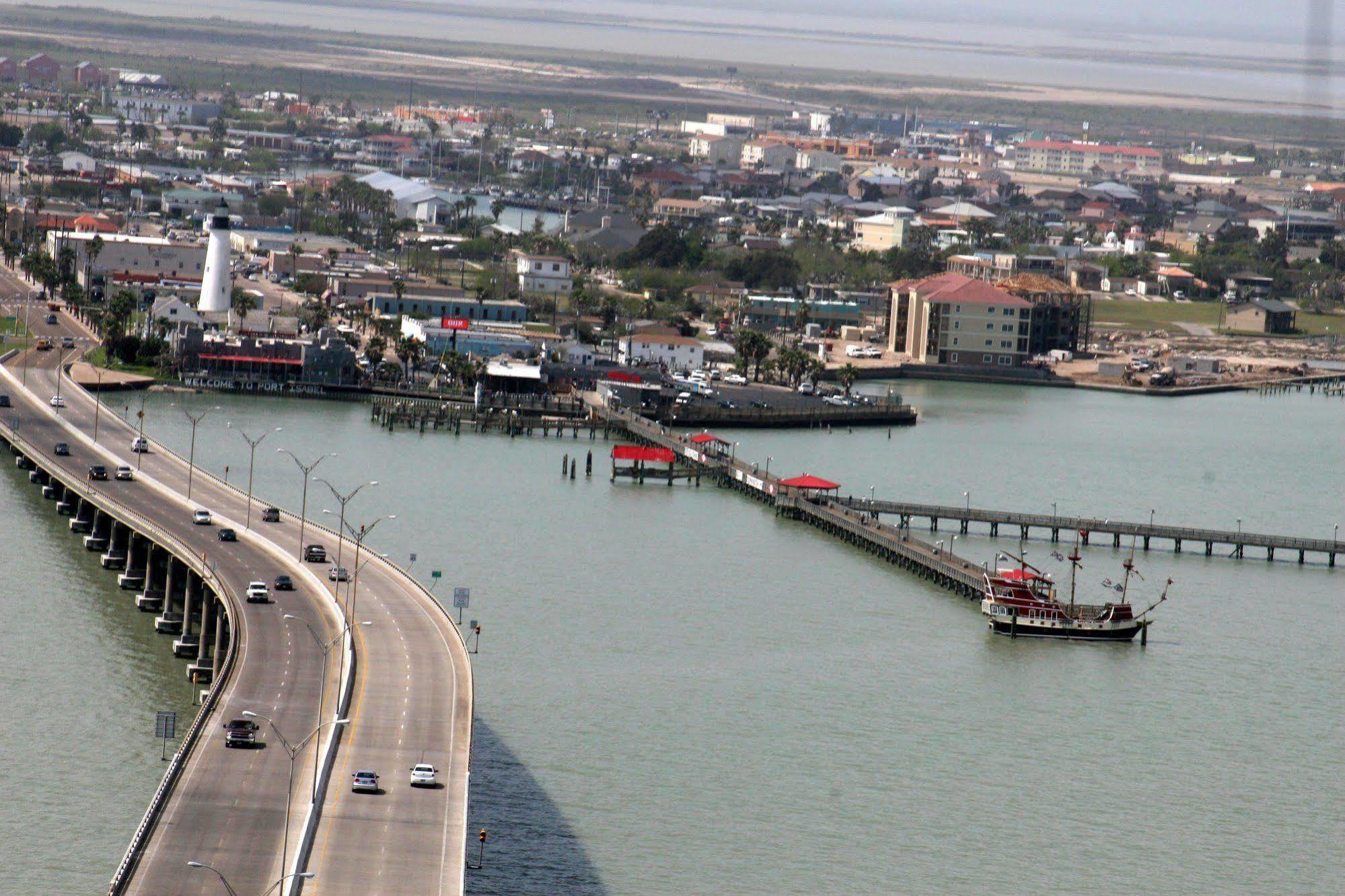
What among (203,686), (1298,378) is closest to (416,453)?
(203,686)

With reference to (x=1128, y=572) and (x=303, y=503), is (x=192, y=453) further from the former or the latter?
(x=1128, y=572)

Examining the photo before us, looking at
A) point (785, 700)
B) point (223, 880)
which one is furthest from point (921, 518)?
point (223, 880)

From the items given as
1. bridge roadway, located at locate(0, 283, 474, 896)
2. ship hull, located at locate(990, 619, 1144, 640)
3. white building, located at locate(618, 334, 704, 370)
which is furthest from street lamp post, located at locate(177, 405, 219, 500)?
white building, located at locate(618, 334, 704, 370)

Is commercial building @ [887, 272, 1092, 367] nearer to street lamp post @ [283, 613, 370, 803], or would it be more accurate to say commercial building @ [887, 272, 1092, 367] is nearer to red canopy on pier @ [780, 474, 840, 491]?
red canopy on pier @ [780, 474, 840, 491]

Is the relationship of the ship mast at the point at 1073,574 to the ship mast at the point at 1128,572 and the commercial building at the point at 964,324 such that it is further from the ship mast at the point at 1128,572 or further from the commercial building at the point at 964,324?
the commercial building at the point at 964,324

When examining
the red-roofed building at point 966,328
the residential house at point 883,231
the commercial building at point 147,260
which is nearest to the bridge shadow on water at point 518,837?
the commercial building at point 147,260
